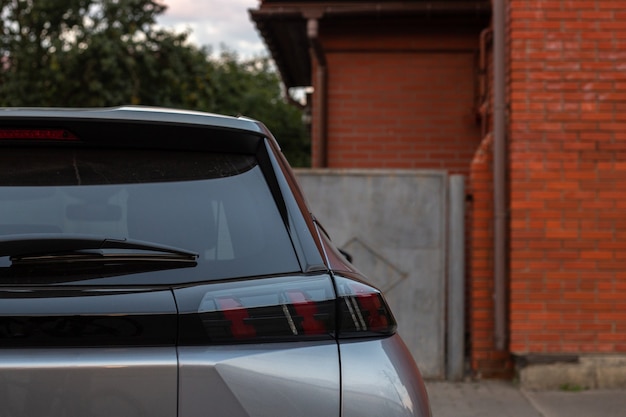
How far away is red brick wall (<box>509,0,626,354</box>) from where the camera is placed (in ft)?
22.5

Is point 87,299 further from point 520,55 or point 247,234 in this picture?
point 520,55

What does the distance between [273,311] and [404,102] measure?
789cm

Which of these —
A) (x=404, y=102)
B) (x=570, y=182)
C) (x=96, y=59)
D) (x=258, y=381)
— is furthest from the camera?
(x=96, y=59)

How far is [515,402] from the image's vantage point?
644 cm

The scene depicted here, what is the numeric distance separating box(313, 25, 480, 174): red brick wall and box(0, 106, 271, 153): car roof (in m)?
7.34

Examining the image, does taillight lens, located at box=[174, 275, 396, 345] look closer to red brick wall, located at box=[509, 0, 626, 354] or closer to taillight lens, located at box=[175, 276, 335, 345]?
taillight lens, located at box=[175, 276, 335, 345]

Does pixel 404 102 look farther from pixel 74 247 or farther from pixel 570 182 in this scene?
pixel 74 247

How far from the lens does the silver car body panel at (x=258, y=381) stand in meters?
2.21

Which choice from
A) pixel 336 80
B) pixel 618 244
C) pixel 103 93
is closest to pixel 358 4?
pixel 336 80

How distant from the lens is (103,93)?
20.6 meters

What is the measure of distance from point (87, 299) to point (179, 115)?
65cm

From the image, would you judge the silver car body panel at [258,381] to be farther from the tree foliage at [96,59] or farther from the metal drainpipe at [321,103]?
the tree foliage at [96,59]

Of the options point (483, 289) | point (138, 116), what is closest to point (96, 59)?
point (483, 289)

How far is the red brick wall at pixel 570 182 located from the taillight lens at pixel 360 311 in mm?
4532
